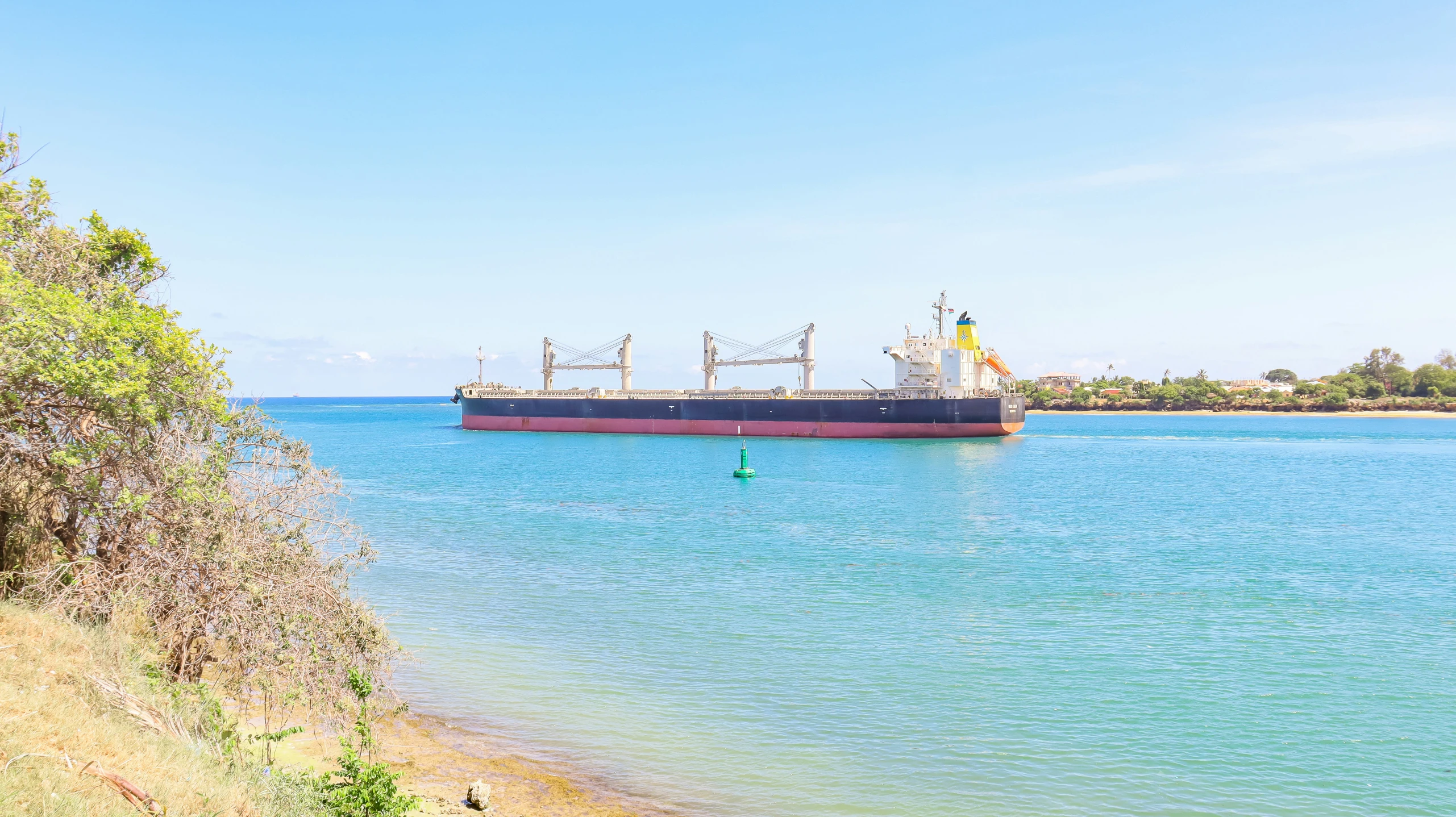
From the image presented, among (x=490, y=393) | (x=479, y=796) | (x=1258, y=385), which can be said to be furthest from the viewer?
(x=1258, y=385)

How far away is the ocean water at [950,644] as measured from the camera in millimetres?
8555

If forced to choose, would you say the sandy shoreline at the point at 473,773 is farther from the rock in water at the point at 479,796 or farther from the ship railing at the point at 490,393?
the ship railing at the point at 490,393

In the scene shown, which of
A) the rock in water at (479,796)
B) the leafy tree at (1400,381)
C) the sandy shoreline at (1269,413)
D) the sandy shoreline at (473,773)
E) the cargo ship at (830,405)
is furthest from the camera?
the leafy tree at (1400,381)

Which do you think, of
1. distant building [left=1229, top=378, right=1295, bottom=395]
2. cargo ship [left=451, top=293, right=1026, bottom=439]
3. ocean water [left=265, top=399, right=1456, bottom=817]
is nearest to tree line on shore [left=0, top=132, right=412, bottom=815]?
ocean water [left=265, top=399, right=1456, bottom=817]

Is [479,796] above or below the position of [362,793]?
below

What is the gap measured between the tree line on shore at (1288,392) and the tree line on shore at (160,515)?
118 metres

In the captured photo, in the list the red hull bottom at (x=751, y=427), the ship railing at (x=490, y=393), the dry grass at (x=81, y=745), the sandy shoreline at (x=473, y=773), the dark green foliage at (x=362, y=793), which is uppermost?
the ship railing at (x=490, y=393)

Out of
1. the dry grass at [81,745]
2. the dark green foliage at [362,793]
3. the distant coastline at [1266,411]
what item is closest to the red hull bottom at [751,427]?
the dark green foliage at [362,793]

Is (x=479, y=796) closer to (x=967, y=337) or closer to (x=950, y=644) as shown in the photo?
(x=950, y=644)

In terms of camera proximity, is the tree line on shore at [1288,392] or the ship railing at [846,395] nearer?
the ship railing at [846,395]

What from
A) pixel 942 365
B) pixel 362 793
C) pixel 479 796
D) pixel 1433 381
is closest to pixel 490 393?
pixel 942 365

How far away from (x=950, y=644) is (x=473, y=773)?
7.53m

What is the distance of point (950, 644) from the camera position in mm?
12969

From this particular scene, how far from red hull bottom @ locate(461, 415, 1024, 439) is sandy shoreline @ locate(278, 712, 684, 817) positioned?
47.9m
